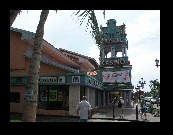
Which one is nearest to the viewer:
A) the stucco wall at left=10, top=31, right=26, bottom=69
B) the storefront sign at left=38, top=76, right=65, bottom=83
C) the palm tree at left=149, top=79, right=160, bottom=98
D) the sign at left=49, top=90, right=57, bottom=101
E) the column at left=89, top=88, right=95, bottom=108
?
the storefront sign at left=38, top=76, right=65, bottom=83

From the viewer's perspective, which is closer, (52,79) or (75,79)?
(75,79)

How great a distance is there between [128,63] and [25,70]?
16459mm

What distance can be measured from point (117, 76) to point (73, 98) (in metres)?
A: 13.9

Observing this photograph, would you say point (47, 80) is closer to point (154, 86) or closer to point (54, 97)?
point (54, 97)

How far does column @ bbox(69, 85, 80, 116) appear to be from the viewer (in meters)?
18.9

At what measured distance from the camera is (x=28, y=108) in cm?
848

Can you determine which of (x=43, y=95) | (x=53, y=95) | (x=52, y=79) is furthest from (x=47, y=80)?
(x=43, y=95)

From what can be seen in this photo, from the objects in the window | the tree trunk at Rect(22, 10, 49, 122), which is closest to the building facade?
the window

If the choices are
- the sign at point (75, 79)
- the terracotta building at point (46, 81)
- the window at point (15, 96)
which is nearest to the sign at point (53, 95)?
the terracotta building at point (46, 81)

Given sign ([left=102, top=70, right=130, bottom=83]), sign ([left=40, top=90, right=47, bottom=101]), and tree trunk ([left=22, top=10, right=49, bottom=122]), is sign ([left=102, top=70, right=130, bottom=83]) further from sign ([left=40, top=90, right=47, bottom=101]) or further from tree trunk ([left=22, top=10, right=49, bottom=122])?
tree trunk ([left=22, top=10, right=49, bottom=122])

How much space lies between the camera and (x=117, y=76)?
31984 millimetres

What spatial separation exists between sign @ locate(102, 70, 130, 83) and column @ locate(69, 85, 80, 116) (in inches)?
529

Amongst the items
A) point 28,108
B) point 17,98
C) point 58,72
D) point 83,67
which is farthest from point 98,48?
point 83,67

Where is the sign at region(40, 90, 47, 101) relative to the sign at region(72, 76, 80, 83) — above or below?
below
